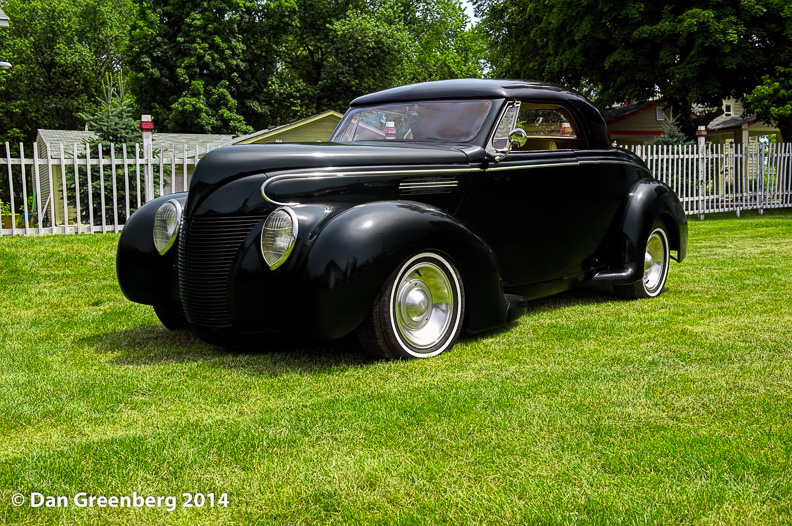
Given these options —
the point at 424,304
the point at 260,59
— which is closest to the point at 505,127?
the point at 424,304

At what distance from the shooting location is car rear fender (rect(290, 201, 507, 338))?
3.80 metres

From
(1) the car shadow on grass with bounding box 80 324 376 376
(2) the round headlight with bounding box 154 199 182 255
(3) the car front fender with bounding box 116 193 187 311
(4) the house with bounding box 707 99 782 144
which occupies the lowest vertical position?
(1) the car shadow on grass with bounding box 80 324 376 376

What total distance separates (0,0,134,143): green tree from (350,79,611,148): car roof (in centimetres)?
4071

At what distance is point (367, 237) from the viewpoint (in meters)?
3.92

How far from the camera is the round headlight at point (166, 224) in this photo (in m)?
4.62

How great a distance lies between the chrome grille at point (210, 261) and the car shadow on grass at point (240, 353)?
1.06 feet

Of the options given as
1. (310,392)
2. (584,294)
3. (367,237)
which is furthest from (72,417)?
(584,294)

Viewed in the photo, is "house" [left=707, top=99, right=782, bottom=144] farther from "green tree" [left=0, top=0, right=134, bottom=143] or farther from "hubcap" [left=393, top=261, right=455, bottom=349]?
"hubcap" [left=393, top=261, right=455, bottom=349]

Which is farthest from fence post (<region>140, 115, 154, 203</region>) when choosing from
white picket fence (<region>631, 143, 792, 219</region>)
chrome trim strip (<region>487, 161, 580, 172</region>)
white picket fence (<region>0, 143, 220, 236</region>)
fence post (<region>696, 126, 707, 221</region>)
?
fence post (<region>696, 126, 707, 221</region>)

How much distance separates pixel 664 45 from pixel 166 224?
2201 centimetres

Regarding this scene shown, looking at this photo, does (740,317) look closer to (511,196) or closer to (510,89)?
(511,196)

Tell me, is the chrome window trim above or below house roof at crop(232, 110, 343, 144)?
below

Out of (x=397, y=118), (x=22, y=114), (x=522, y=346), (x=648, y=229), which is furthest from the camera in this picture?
(x=22, y=114)

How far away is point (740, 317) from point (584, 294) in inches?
63.1
